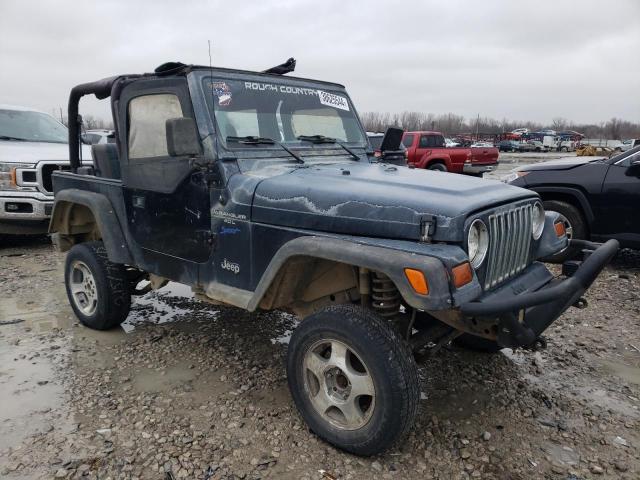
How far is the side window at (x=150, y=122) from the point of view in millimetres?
3480

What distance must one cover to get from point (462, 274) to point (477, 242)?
0.99 feet

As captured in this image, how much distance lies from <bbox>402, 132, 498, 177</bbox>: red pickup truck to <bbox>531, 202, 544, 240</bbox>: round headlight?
13264mm

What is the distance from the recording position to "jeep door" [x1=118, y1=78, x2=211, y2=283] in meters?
3.35

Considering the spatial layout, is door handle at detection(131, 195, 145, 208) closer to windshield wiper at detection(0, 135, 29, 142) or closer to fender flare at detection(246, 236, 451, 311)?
fender flare at detection(246, 236, 451, 311)

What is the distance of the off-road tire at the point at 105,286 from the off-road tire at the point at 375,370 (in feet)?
7.00

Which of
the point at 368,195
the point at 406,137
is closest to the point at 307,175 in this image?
the point at 368,195

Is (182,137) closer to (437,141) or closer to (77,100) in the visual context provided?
(77,100)

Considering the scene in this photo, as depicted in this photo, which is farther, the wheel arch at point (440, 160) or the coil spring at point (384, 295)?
the wheel arch at point (440, 160)

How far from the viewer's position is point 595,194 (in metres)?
6.16

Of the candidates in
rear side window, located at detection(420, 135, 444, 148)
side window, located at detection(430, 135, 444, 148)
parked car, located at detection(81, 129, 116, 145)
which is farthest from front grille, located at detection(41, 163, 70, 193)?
side window, located at detection(430, 135, 444, 148)

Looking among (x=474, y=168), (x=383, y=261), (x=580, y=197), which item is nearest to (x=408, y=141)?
(x=474, y=168)

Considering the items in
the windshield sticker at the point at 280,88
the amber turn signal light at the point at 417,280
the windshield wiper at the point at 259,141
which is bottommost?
the amber turn signal light at the point at 417,280

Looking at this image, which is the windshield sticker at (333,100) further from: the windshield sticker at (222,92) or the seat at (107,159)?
the seat at (107,159)

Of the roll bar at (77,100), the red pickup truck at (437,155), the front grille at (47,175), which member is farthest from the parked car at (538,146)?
the roll bar at (77,100)
